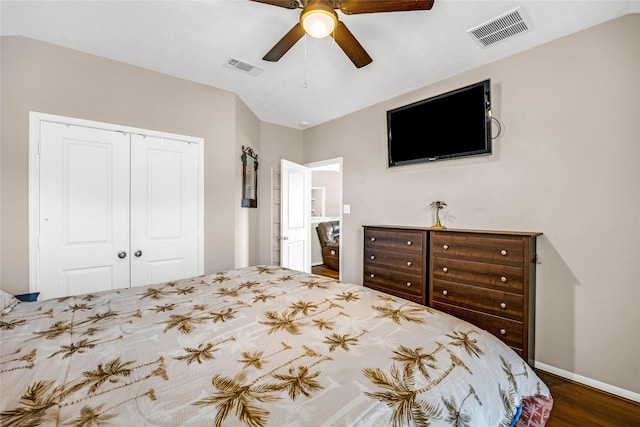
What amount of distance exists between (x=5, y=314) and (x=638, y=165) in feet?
13.0

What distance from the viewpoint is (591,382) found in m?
2.11

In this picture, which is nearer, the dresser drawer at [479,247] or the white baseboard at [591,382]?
the white baseboard at [591,382]

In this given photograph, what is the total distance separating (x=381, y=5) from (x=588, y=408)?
9.60ft

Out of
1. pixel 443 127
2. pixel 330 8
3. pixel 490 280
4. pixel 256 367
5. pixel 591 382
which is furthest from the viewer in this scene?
pixel 443 127

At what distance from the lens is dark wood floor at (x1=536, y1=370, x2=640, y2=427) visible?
5.78ft

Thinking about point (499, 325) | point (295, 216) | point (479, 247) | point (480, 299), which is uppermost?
point (295, 216)

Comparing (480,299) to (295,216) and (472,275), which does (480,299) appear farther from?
(295,216)

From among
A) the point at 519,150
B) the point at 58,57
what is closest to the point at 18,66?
the point at 58,57

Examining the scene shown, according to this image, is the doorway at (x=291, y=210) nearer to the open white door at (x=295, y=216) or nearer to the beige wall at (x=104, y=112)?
the open white door at (x=295, y=216)

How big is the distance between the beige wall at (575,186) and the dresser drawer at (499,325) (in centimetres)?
43

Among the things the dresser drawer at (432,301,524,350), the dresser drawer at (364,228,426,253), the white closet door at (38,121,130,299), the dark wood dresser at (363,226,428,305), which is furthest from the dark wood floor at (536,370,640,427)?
the white closet door at (38,121,130,299)

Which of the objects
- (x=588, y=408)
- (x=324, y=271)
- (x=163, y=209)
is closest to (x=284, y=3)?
(x=163, y=209)

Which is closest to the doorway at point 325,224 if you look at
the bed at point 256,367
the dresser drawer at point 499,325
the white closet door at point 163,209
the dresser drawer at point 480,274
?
the white closet door at point 163,209

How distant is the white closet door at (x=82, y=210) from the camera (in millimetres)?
2389
